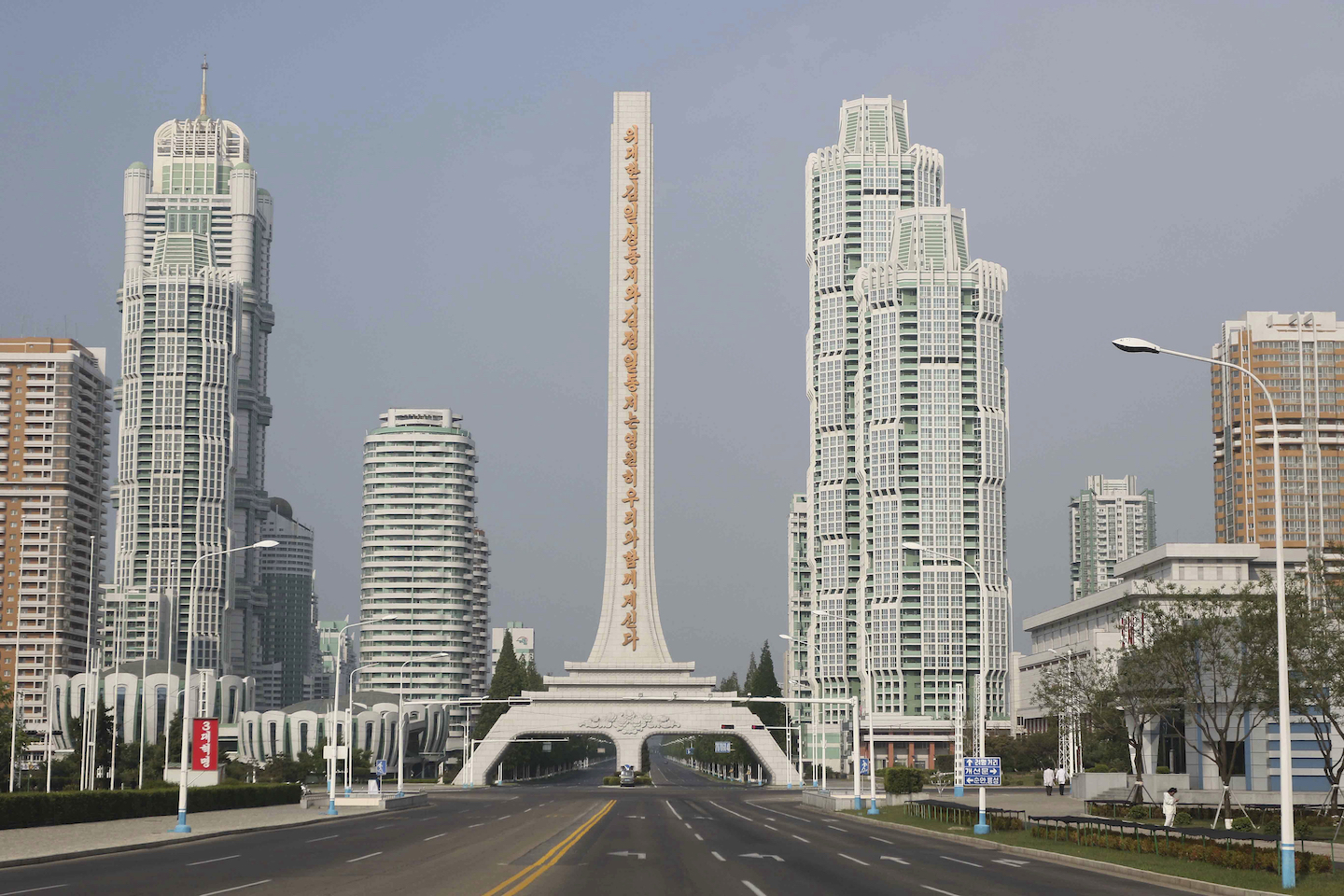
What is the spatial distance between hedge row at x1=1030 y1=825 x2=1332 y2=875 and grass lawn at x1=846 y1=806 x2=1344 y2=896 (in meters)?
0.25

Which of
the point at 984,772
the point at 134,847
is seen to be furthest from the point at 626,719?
the point at 134,847

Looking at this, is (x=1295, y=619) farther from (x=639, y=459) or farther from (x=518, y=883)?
(x=639, y=459)

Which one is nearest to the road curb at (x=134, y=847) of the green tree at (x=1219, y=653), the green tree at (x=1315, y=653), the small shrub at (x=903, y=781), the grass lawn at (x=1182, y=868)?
the grass lawn at (x=1182, y=868)

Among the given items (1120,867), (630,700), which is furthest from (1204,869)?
(630,700)

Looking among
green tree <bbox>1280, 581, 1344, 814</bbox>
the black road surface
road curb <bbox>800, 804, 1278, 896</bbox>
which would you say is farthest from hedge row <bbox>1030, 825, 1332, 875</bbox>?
green tree <bbox>1280, 581, 1344, 814</bbox>

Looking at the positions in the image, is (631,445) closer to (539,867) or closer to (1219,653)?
(1219,653)

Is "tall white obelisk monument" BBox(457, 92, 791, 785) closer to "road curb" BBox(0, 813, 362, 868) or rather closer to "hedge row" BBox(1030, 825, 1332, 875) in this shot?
"road curb" BBox(0, 813, 362, 868)

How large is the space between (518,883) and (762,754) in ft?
471

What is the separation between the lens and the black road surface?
95.8ft

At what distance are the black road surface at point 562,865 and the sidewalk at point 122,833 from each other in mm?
852

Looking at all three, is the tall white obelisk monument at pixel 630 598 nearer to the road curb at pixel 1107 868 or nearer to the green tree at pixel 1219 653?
the green tree at pixel 1219 653

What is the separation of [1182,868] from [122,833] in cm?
3422

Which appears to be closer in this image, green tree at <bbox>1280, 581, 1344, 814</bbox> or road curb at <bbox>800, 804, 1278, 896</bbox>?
road curb at <bbox>800, 804, 1278, 896</bbox>

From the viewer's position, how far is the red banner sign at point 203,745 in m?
56.7
